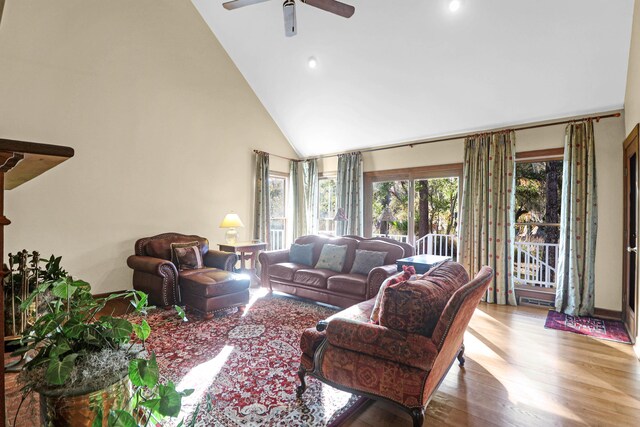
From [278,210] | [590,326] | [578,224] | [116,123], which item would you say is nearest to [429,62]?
[578,224]

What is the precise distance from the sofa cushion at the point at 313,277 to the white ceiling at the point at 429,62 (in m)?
2.87

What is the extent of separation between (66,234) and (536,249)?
22.2ft

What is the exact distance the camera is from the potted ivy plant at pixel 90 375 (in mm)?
719

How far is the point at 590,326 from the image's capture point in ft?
12.5

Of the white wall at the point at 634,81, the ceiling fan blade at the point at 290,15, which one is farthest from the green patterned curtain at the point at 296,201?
the white wall at the point at 634,81

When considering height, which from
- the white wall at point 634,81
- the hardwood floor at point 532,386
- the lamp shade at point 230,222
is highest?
the white wall at point 634,81

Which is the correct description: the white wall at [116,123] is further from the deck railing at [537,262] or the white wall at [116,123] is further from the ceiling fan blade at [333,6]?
the deck railing at [537,262]

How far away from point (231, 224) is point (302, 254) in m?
1.27

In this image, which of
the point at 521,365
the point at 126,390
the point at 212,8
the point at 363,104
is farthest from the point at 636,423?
the point at 212,8

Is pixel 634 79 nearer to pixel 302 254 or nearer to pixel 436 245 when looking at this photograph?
pixel 436 245

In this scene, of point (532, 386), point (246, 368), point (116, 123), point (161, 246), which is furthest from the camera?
point (161, 246)

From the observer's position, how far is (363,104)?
5.55m

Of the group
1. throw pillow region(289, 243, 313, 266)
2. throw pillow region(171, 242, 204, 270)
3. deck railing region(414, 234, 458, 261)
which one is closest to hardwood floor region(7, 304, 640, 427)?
throw pillow region(289, 243, 313, 266)

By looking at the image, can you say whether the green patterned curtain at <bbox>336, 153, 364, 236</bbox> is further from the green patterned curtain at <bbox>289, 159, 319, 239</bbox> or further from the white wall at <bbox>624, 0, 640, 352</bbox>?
the white wall at <bbox>624, 0, 640, 352</bbox>
